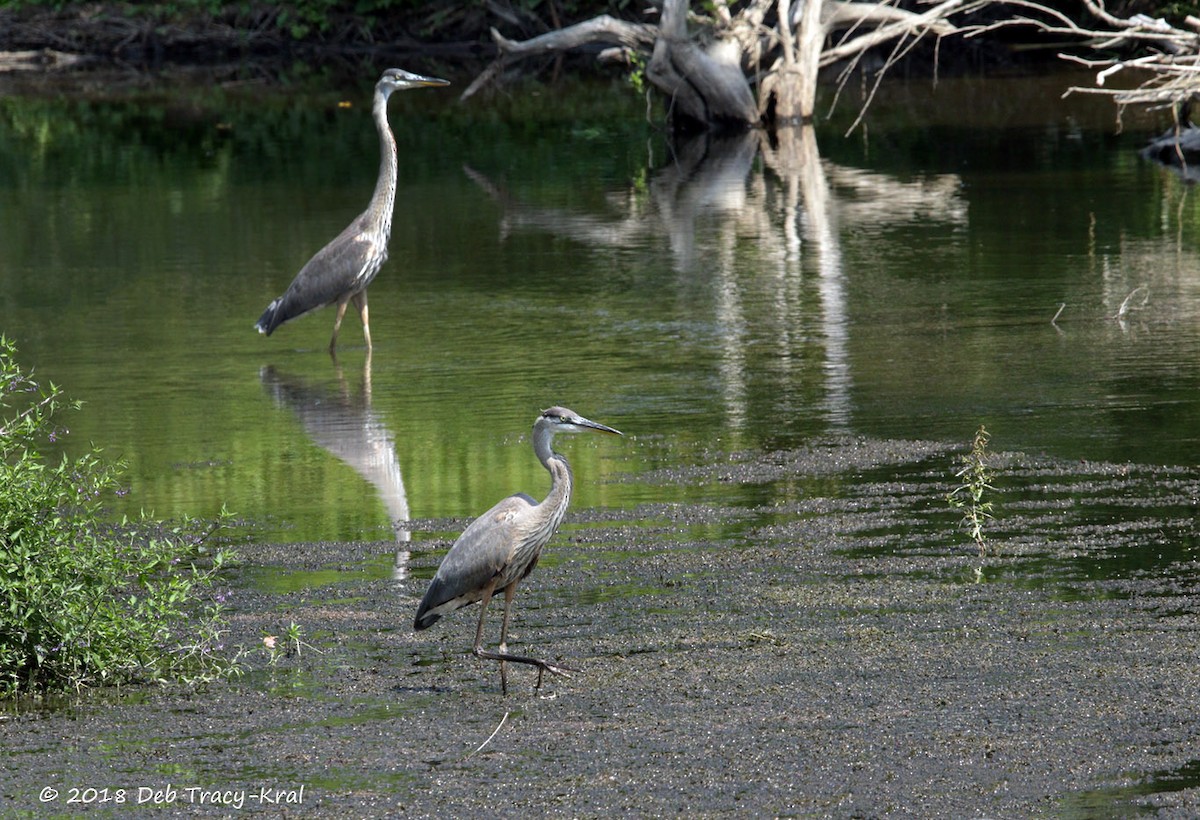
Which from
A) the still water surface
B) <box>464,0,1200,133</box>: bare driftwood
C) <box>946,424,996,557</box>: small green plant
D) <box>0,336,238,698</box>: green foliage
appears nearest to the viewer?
<box>0,336,238,698</box>: green foliage

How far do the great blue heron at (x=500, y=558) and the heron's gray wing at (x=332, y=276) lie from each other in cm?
675

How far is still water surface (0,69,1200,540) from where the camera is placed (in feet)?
33.9

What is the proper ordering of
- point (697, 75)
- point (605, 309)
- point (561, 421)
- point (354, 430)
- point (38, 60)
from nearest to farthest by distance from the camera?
point (561, 421), point (354, 430), point (605, 309), point (697, 75), point (38, 60)

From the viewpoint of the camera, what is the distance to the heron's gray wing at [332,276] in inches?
533

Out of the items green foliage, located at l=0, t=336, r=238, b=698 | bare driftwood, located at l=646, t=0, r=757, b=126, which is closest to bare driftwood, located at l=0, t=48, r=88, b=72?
bare driftwood, located at l=646, t=0, r=757, b=126

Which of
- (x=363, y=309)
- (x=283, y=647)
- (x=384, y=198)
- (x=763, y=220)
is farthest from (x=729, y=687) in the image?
(x=763, y=220)

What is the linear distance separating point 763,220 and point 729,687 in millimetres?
13054

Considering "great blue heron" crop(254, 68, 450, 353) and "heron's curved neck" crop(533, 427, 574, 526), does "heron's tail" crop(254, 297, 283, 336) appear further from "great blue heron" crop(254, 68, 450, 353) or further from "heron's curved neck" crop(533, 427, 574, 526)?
"heron's curved neck" crop(533, 427, 574, 526)

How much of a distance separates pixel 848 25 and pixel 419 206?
9.68 m

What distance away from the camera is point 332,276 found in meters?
13.6

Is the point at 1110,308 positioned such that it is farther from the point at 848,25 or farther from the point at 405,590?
the point at 848,25

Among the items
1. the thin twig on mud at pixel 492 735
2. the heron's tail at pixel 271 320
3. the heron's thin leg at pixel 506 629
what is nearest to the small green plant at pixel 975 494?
the heron's thin leg at pixel 506 629

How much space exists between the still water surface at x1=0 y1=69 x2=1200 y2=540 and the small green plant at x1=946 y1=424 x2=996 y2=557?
0.92m

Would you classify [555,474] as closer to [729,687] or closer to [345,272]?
[729,687]
